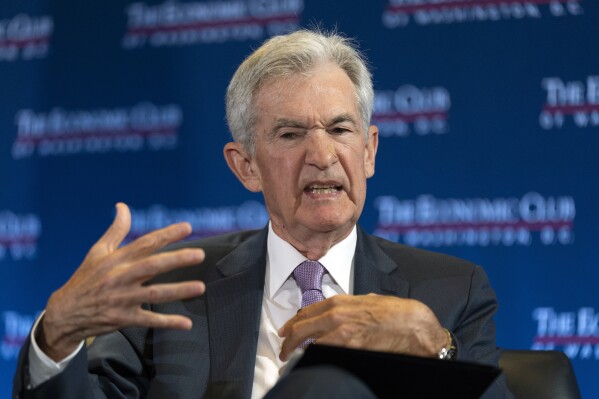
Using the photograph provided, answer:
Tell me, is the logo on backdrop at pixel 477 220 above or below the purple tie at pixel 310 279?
above

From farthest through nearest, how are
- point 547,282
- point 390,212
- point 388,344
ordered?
point 390,212, point 547,282, point 388,344

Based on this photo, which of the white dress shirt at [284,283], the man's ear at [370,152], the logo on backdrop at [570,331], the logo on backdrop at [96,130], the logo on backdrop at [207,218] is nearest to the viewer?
the white dress shirt at [284,283]

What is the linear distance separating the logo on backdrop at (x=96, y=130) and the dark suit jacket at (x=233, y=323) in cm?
131

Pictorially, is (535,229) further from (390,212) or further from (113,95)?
(113,95)

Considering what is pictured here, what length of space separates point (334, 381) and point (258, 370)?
2.51 feet

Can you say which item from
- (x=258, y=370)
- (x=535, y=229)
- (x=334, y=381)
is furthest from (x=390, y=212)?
(x=334, y=381)

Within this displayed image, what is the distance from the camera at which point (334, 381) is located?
4.16 ft

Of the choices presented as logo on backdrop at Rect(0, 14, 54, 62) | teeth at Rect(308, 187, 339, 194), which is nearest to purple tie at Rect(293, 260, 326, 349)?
teeth at Rect(308, 187, 339, 194)

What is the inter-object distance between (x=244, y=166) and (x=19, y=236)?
5.46ft

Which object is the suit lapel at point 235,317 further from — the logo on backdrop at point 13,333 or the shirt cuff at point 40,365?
the logo on backdrop at point 13,333

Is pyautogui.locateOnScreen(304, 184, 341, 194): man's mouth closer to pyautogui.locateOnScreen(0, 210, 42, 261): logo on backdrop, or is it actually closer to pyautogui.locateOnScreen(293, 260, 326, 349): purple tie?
pyautogui.locateOnScreen(293, 260, 326, 349): purple tie

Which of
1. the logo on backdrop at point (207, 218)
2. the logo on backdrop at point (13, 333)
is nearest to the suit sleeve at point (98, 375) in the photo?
the logo on backdrop at point (207, 218)

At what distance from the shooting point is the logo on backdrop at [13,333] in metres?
3.50

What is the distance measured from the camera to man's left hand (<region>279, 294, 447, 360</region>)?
1.69 meters
